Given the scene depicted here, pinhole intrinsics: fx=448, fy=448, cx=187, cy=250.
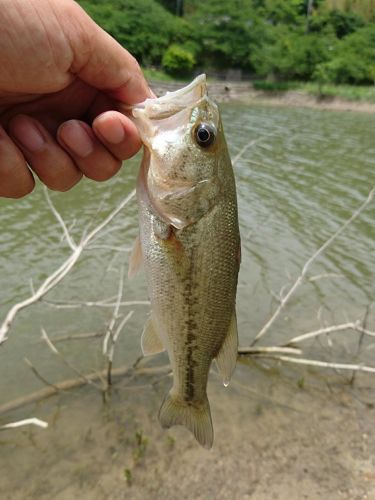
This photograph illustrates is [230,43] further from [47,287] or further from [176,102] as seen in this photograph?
[176,102]

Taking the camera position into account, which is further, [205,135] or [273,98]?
[273,98]

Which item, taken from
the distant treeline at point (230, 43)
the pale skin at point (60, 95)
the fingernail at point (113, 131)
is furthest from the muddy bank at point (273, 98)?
the fingernail at point (113, 131)

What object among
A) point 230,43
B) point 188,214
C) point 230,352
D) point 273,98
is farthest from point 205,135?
point 230,43

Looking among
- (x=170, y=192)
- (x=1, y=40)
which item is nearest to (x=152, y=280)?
(x=170, y=192)

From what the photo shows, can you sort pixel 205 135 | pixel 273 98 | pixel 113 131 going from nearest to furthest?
pixel 205 135, pixel 113 131, pixel 273 98

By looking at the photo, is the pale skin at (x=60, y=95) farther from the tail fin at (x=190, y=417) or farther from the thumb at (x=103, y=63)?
the tail fin at (x=190, y=417)

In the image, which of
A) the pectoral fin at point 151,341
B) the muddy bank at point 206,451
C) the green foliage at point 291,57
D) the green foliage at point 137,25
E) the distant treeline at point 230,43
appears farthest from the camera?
the green foliage at point 291,57
